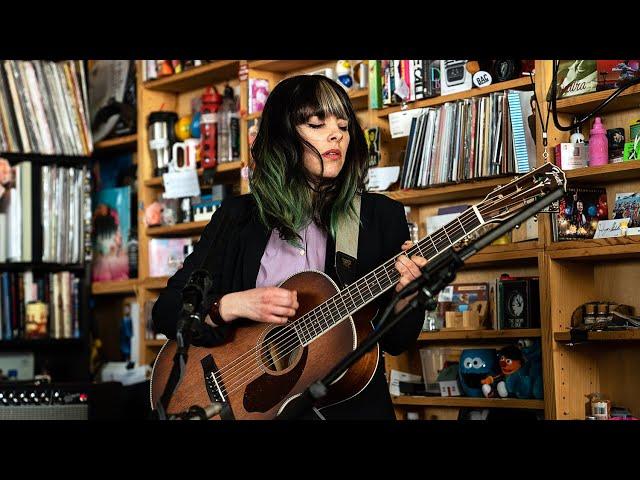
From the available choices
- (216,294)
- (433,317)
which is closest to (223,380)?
(216,294)

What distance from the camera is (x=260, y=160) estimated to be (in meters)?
2.23

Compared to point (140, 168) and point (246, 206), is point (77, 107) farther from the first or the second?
point (246, 206)

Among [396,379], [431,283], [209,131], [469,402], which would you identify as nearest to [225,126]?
[209,131]

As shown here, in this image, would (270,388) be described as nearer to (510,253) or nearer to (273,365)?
(273,365)

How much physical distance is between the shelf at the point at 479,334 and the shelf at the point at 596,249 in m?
0.26

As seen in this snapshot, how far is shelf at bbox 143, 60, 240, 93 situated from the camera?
4.13 m

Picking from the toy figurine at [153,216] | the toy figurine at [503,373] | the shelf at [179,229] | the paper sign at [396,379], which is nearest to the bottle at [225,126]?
the shelf at [179,229]

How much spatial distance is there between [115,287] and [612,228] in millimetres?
2541

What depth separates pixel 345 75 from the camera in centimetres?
362

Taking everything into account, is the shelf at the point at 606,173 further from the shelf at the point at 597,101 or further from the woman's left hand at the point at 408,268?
the woman's left hand at the point at 408,268

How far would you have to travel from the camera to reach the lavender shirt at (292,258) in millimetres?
2139

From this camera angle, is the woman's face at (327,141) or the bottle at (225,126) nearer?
the woman's face at (327,141)

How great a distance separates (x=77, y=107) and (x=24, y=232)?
0.64 m
